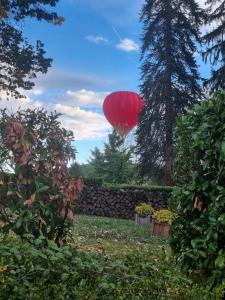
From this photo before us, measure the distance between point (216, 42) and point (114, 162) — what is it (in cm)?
1005

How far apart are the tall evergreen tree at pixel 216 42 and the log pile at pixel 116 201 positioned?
6.92 meters

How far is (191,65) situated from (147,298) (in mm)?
21022

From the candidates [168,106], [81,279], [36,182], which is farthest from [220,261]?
[168,106]

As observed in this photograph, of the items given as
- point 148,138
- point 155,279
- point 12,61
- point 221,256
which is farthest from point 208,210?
point 148,138

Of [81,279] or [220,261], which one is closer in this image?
[81,279]

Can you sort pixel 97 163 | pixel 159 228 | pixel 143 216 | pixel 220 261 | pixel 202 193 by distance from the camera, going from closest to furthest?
pixel 220 261, pixel 202 193, pixel 159 228, pixel 143 216, pixel 97 163

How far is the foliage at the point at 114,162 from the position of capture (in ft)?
87.0

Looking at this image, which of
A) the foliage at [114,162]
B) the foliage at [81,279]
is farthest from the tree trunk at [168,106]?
the foliage at [81,279]

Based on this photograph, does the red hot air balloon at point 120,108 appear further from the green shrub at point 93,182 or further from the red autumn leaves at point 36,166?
the red autumn leaves at point 36,166

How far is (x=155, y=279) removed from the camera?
2223 mm

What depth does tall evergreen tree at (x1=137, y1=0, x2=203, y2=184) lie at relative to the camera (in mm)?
21000

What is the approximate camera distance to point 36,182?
3.35m

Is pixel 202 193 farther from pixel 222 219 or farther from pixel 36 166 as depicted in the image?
pixel 36 166

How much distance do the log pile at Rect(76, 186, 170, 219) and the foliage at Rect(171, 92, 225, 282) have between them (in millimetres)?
12767
